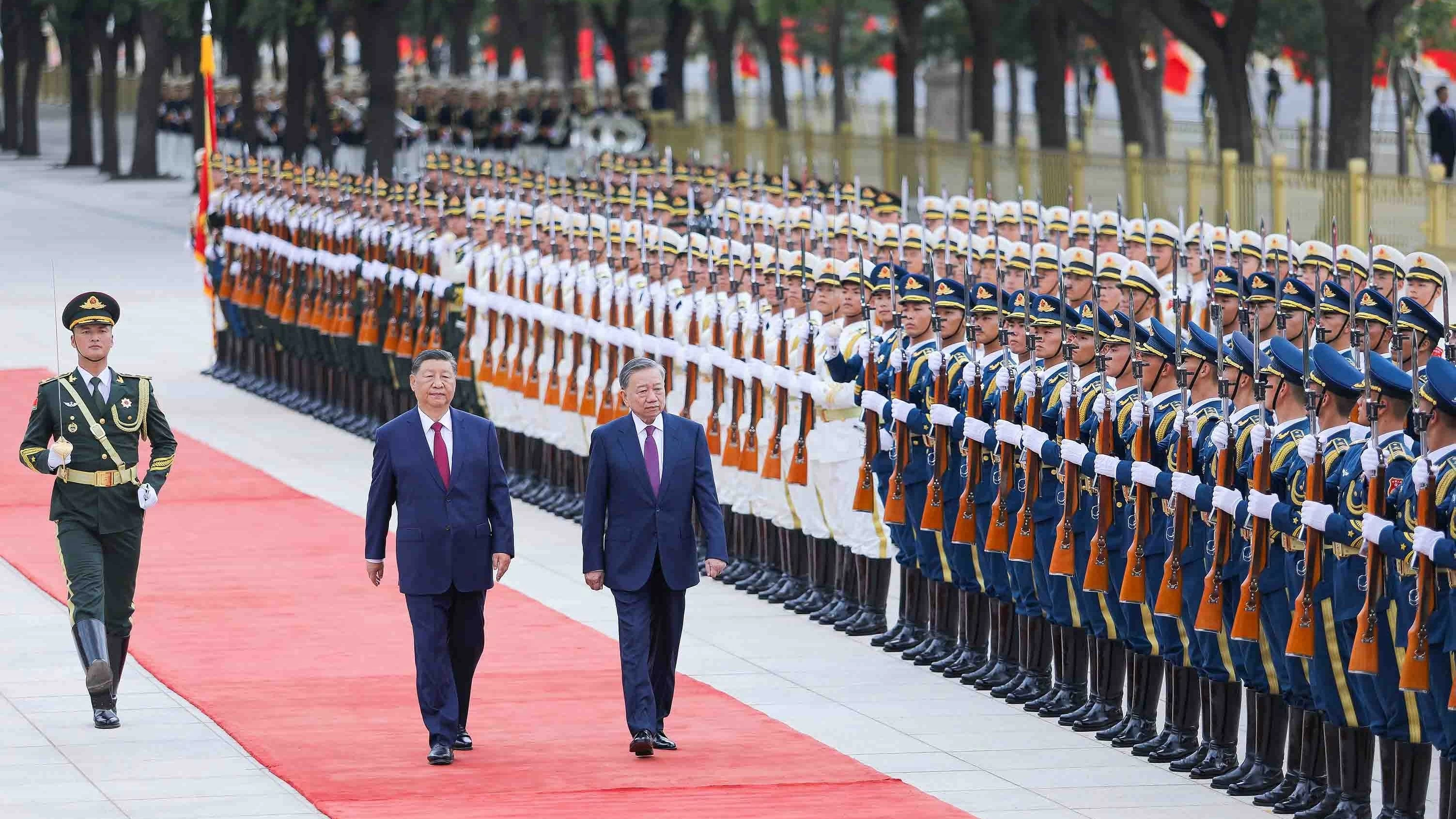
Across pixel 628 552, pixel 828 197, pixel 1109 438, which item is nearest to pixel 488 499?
pixel 628 552

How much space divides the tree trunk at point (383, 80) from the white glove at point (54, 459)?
23.1 metres

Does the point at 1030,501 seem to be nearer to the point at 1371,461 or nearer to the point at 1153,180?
the point at 1371,461

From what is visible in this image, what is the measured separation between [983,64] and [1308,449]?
28.2m

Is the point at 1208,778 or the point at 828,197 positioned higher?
the point at 828,197

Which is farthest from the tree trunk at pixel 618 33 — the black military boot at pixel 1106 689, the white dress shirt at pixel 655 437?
the white dress shirt at pixel 655 437

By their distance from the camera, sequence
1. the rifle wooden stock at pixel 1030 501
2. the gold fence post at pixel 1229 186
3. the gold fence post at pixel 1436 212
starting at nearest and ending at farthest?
1. the rifle wooden stock at pixel 1030 501
2. the gold fence post at pixel 1436 212
3. the gold fence post at pixel 1229 186

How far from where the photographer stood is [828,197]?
22.2 m

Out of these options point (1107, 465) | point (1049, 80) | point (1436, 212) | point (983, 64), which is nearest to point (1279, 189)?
point (1436, 212)

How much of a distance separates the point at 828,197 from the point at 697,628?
31.8 feet

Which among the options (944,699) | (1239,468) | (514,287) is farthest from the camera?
(514,287)

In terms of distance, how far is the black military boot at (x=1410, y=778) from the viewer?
8711 mm

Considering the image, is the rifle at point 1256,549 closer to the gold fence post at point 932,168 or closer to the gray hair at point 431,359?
the gray hair at point 431,359

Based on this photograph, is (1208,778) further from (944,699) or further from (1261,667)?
(944,699)

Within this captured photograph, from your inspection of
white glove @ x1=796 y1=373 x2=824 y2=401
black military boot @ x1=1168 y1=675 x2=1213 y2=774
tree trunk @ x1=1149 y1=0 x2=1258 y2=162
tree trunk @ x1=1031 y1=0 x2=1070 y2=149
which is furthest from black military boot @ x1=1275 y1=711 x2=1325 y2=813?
tree trunk @ x1=1031 y1=0 x2=1070 y2=149
